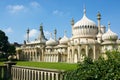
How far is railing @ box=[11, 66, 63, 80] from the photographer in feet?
58.3

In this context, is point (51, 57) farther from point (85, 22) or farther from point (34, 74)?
point (34, 74)

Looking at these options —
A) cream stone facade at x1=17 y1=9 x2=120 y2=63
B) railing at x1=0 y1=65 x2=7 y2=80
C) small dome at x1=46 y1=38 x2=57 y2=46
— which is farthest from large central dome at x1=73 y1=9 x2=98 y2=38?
railing at x1=0 y1=65 x2=7 y2=80

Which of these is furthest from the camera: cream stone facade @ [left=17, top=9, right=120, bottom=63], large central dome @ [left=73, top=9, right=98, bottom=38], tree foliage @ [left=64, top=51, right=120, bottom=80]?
large central dome @ [left=73, top=9, right=98, bottom=38]

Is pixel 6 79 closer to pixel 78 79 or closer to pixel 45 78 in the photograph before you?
pixel 45 78

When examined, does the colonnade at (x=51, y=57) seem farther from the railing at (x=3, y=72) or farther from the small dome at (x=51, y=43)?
the railing at (x=3, y=72)

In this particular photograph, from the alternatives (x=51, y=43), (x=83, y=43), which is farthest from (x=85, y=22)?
(x=51, y=43)

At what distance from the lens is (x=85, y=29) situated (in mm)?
58875

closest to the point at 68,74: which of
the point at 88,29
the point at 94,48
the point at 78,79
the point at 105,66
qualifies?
the point at 78,79

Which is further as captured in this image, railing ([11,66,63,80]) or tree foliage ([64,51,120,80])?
railing ([11,66,63,80])

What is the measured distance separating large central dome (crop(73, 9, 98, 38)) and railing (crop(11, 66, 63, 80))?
33055 millimetres

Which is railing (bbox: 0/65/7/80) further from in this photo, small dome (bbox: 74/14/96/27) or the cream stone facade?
small dome (bbox: 74/14/96/27)

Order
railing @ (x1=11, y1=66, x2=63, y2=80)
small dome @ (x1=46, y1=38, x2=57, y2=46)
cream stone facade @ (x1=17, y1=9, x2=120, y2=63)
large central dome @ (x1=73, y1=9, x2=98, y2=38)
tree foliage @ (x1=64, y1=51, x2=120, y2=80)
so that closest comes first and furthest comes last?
1. tree foliage @ (x1=64, y1=51, x2=120, y2=80)
2. railing @ (x1=11, y1=66, x2=63, y2=80)
3. cream stone facade @ (x1=17, y1=9, x2=120, y2=63)
4. large central dome @ (x1=73, y1=9, x2=98, y2=38)
5. small dome @ (x1=46, y1=38, x2=57, y2=46)

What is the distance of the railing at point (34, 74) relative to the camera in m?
17.8

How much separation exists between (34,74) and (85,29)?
1446 inches
